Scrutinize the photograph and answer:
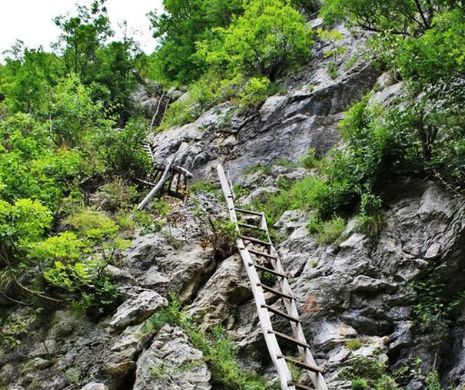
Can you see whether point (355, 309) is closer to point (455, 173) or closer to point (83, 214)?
point (455, 173)

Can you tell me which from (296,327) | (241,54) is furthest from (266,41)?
(296,327)

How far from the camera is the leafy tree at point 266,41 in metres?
17.7

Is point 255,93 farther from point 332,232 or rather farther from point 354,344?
point 354,344

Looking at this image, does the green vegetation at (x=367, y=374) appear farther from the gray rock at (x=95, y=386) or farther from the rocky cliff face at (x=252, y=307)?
the gray rock at (x=95, y=386)

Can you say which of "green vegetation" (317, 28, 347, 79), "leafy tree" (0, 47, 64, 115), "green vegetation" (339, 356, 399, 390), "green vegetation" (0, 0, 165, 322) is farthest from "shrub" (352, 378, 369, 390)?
"leafy tree" (0, 47, 64, 115)

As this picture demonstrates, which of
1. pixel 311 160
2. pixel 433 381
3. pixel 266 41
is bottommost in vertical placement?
pixel 433 381

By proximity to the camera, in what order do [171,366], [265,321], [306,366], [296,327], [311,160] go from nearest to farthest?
1. [306,366]
2. [171,366]
3. [265,321]
4. [296,327]
5. [311,160]

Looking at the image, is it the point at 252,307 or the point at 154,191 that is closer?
the point at 252,307

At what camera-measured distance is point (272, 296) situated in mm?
8539

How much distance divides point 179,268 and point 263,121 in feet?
27.8

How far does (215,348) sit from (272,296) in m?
1.53

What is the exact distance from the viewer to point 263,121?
16484mm

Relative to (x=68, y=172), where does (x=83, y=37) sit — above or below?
above

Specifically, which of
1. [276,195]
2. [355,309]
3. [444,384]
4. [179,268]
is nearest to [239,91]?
[276,195]
